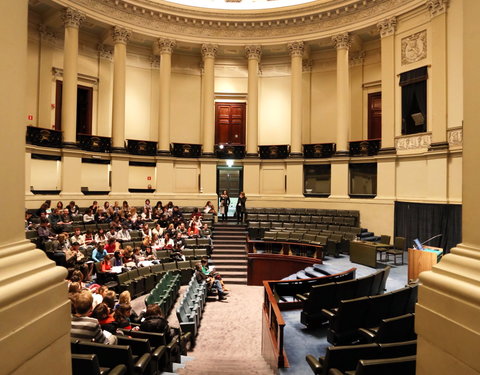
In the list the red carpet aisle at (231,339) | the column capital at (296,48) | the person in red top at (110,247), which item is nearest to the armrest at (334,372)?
the red carpet aisle at (231,339)

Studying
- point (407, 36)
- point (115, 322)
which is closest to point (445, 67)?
point (407, 36)

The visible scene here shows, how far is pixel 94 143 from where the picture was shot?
16.4 m

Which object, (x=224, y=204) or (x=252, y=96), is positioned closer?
(x=224, y=204)

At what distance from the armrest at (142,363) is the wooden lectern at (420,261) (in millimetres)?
6214

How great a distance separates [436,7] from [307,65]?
744 centimetres

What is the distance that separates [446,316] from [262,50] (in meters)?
19.2

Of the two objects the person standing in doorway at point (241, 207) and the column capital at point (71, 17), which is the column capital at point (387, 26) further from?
the column capital at point (71, 17)

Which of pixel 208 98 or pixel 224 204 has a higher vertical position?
pixel 208 98

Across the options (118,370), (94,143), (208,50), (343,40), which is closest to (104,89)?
(94,143)

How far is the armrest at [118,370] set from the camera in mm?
2764

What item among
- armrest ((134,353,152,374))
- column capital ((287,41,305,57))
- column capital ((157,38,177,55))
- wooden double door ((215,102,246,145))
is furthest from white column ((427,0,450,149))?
armrest ((134,353,152,374))

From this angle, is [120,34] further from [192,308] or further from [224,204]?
[192,308]

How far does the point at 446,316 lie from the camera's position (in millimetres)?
1706

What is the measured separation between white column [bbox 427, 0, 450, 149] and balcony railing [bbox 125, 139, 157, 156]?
13.1 metres
